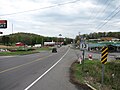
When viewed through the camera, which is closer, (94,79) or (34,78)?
(34,78)

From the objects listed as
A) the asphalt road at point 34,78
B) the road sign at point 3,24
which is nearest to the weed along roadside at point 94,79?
the asphalt road at point 34,78

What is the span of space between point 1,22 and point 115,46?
71.5m

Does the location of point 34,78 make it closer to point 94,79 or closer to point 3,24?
point 94,79

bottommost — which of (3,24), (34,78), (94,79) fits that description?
(94,79)

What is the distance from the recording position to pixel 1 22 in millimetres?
46469

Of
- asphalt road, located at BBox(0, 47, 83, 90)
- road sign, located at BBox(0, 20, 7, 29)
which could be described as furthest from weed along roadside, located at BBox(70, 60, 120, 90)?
road sign, located at BBox(0, 20, 7, 29)

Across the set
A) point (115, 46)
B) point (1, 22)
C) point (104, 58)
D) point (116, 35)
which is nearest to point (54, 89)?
point (104, 58)

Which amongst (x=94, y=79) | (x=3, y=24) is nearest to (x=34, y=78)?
(x=94, y=79)

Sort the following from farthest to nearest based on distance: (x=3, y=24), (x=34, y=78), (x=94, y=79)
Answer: (x=3, y=24), (x=94, y=79), (x=34, y=78)

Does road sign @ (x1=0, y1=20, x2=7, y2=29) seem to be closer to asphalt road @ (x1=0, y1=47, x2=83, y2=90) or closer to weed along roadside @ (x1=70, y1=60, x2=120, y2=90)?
asphalt road @ (x1=0, y1=47, x2=83, y2=90)

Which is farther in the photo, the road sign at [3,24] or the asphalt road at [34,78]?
the road sign at [3,24]

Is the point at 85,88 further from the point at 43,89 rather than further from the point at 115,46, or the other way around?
the point at 115,46

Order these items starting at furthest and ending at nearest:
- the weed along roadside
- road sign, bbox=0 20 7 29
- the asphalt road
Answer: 1. road sign, bbox=0 20 7 29
2. the weed along roadside
3. the asphalt road

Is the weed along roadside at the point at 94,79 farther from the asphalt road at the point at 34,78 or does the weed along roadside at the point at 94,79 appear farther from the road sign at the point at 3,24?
the road sign at the point at 3,24
